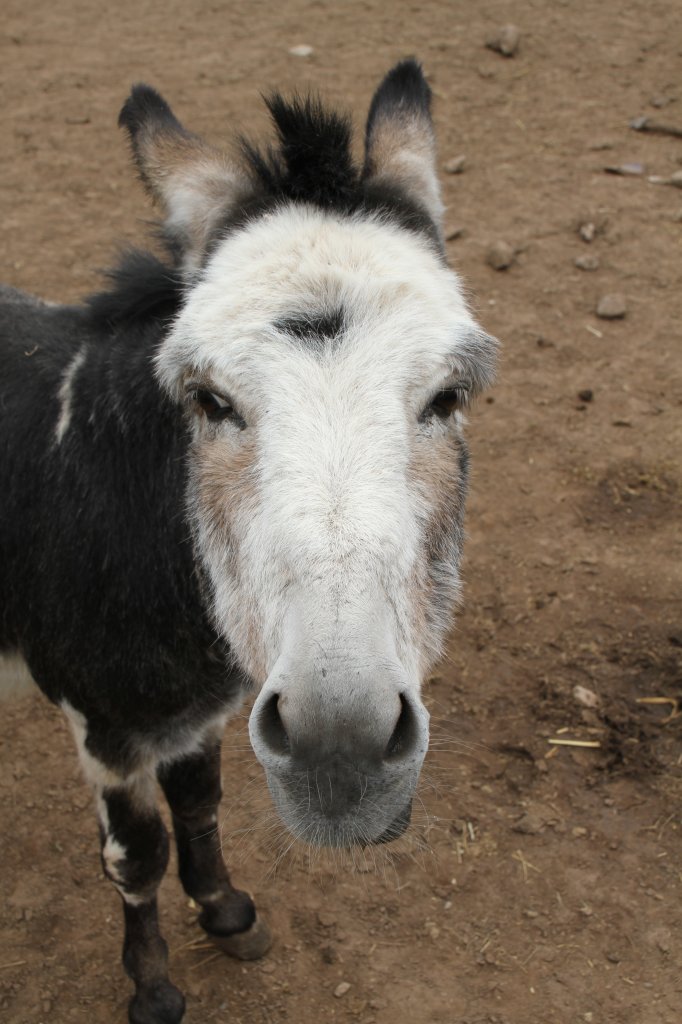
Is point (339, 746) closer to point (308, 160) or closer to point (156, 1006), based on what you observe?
point (308, 160)

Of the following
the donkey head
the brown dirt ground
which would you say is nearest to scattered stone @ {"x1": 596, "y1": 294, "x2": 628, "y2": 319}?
the brown dirt ground

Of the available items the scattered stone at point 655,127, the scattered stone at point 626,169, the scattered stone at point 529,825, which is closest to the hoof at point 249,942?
the scattered stone at point 529,825

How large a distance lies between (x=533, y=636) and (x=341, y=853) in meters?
2.93

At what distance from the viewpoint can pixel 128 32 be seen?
11.2 meters

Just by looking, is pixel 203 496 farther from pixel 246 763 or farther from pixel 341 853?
pixel 246 763

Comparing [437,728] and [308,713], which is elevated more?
[308,713]

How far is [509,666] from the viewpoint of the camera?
519 cm

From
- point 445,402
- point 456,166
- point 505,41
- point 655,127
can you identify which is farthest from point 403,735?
point 505,41

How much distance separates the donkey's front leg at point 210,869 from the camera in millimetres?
4047

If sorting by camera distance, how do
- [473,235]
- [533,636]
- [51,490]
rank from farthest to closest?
[473,235], [533,636], [51,490]

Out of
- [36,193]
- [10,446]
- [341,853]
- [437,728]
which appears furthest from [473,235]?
[341,853]

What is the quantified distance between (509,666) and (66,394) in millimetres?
2894

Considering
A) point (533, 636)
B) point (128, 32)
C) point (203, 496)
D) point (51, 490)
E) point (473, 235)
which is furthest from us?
point (128, 32)

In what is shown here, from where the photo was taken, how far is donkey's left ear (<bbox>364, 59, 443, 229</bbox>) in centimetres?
322
